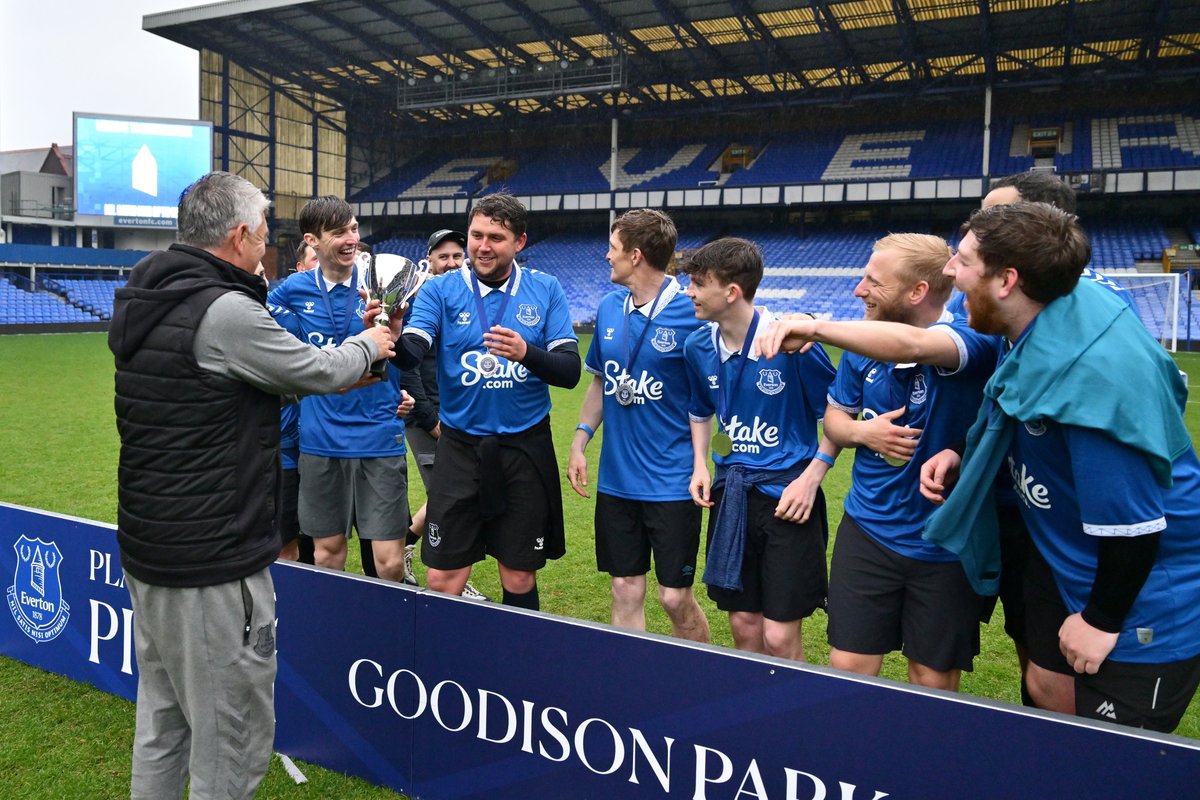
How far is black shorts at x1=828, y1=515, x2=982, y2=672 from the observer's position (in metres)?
2.79

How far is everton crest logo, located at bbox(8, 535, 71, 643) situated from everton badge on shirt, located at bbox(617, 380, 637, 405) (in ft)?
8.07

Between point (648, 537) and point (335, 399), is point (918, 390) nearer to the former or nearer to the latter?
point (648, 537)

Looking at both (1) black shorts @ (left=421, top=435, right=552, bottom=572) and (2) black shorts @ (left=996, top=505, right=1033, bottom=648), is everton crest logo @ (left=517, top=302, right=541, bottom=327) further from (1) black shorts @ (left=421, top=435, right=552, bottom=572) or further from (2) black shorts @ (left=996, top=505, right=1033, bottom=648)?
(2) black shorts @ (left=996, top=505, right=1033, bottom=648)

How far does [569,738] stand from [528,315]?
183 cm

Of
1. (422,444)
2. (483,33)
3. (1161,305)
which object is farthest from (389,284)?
(483,33)

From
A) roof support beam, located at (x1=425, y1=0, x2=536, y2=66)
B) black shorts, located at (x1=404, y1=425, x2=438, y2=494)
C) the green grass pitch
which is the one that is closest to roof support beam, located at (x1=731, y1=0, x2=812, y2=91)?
roof support beam, located at (x1=425, y1=0, x2=536, y2=66)

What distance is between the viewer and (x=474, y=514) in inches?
150

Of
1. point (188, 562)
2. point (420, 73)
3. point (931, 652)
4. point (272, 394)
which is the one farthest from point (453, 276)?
point (420, 73)

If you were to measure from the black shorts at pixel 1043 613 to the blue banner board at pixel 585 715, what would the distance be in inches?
18.8

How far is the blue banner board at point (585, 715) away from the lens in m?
2.16

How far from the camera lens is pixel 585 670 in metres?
2.67

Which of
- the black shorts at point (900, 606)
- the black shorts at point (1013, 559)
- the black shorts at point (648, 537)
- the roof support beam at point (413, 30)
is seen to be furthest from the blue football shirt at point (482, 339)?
the roof support beam at point (413, 30)

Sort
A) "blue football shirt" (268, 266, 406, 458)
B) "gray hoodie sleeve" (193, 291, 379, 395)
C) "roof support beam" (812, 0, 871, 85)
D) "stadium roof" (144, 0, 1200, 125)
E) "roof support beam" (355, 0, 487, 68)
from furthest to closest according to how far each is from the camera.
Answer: "roof support beam" (355, 0, 487, 68)
"stadium roof" (144, 0, 1200, 125)
"roof support beam" (812, 0, 871, 85)
"blue football shirt" (268, 266, 406, 458)
"gray hoodie sleeve" (193, 291, 379, 395)

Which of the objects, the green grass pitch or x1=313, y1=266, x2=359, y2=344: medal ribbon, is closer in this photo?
the green grass pitch
